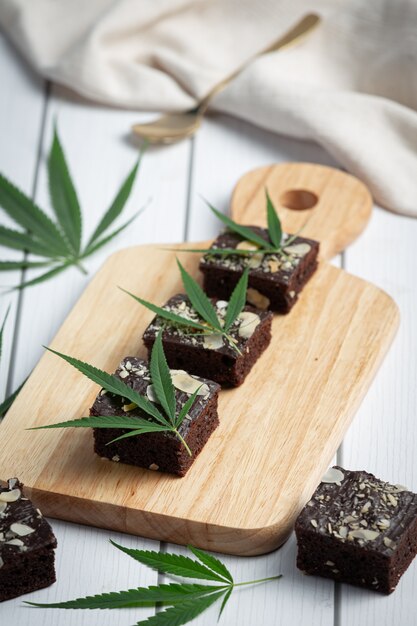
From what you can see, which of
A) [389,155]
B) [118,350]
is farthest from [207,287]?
[389,155]

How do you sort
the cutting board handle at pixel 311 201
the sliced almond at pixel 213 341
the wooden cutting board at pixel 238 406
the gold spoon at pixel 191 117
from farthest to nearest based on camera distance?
the gold spoon at pixel 191 117, the cutting board handle at pixel 311 201, the sliced almond at pixel 213 341, the wooden cutting board at pixel 238 406

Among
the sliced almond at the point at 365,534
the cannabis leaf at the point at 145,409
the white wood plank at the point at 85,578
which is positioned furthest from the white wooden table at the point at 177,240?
the cannabis leaf at the point at 145,409

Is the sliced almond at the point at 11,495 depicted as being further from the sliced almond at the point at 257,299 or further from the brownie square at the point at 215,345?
the sliced almond at the point at 257,299

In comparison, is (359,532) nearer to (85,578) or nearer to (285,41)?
(85,578)

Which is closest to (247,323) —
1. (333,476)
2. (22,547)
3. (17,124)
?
(333,476)

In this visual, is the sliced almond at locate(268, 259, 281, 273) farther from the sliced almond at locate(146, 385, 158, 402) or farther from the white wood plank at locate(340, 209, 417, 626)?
the sliced almond at locate(146, 385, 158, 402)

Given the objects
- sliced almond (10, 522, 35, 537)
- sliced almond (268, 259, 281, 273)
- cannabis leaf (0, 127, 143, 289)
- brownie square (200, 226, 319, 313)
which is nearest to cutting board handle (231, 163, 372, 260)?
brownie square (200, 226, 319, 313)
